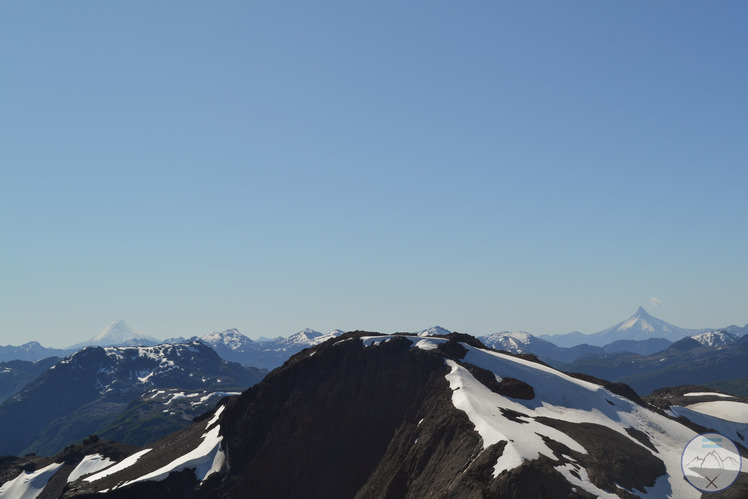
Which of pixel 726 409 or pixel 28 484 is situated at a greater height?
pixel 28 484

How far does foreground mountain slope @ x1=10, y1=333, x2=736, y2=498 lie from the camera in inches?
2539

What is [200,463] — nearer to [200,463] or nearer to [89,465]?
[200,463]

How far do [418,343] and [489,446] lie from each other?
151 ft

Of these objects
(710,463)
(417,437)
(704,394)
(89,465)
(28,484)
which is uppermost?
(417,437)

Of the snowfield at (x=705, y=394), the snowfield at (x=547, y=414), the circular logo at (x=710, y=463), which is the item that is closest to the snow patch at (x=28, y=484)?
the snowfield at (x=547, y=414)

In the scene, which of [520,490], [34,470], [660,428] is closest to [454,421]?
[520,490]

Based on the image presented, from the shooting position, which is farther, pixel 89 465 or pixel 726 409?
pixel 89 465

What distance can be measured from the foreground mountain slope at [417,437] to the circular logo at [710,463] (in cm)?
159

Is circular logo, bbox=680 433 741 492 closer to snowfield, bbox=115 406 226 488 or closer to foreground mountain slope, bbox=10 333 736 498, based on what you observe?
foreground mountain slope, bbox=10 333 736 498

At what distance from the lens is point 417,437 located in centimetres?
8875

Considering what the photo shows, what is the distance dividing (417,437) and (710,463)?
44584 mm

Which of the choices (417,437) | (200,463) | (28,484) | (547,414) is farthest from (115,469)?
(547,414)

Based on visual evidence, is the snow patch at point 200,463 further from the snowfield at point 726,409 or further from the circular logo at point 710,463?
the snowfield at point 726,409

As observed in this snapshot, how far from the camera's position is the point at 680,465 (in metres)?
75.4
